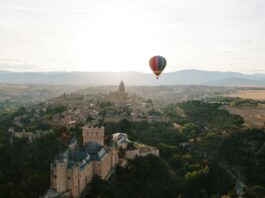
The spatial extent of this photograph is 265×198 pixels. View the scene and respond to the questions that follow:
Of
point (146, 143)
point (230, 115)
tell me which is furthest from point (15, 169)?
point (230, 115)

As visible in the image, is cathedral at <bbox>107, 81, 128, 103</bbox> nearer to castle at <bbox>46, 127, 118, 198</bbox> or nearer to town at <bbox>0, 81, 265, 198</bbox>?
town at <bbox>0, 81, 265, 198</bbox>

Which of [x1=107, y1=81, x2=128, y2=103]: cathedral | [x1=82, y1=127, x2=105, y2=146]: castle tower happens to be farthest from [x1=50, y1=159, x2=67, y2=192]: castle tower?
[x1=107, y1=81, x2=128, y2=103]: cathedral

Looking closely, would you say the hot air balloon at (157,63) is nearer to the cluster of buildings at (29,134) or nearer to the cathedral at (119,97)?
the cluster of buildings at (29,134)

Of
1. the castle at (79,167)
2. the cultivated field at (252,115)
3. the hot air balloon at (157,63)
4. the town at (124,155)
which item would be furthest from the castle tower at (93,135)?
the cultivated field at (252,115)

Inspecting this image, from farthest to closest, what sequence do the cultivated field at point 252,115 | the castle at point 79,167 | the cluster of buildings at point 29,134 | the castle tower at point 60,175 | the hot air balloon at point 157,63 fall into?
the cultivated field at point 252,115 < the hot air balloon at point 157,63 < the cluster of buildings at point 29,134 < the castle at point 79,167 < the castle tower at point 60,175

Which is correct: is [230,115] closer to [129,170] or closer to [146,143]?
[146,143]

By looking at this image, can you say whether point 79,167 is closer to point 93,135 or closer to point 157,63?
point 93,135

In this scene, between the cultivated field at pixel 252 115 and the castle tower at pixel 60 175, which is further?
the cultivated field at pixel 252 115
